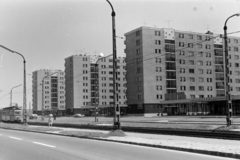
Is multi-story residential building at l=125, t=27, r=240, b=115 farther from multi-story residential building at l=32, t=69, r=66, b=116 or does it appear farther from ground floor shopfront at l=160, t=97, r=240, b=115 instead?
multi-story residential building at l=32, t=69, r=66, b=116

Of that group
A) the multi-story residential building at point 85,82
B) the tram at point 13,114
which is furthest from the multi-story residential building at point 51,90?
the tram at point 13,114

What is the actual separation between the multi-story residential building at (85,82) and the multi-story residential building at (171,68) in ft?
107

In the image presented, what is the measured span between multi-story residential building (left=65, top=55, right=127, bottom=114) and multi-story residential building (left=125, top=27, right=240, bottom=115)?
32638 mm

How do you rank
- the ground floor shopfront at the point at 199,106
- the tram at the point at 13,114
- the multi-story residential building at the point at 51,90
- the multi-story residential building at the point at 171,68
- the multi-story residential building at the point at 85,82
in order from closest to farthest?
1. the tram at the point at 13,114
2. the ground floor shopfront at the point at 199,106
3. the multi-story residential building at the point at 171,68
4. the multi-story residential building at the point at 85,82
5. the multi-story residential building at the point at 51,90

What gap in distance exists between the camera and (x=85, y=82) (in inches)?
4754

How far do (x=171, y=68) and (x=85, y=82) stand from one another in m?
45.1

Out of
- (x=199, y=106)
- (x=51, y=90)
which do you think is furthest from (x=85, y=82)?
(x=199, y=106)

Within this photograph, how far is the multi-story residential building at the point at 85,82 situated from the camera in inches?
4594

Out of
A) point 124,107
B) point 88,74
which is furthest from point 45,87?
point 124,107

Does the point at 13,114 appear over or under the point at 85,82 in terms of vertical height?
under

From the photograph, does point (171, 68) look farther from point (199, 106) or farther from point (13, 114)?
point (13, 114)

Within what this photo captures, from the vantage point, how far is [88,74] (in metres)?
122

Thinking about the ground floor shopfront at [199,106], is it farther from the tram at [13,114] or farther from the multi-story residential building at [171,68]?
the tram at [13,114]

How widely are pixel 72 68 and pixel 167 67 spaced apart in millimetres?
44766
